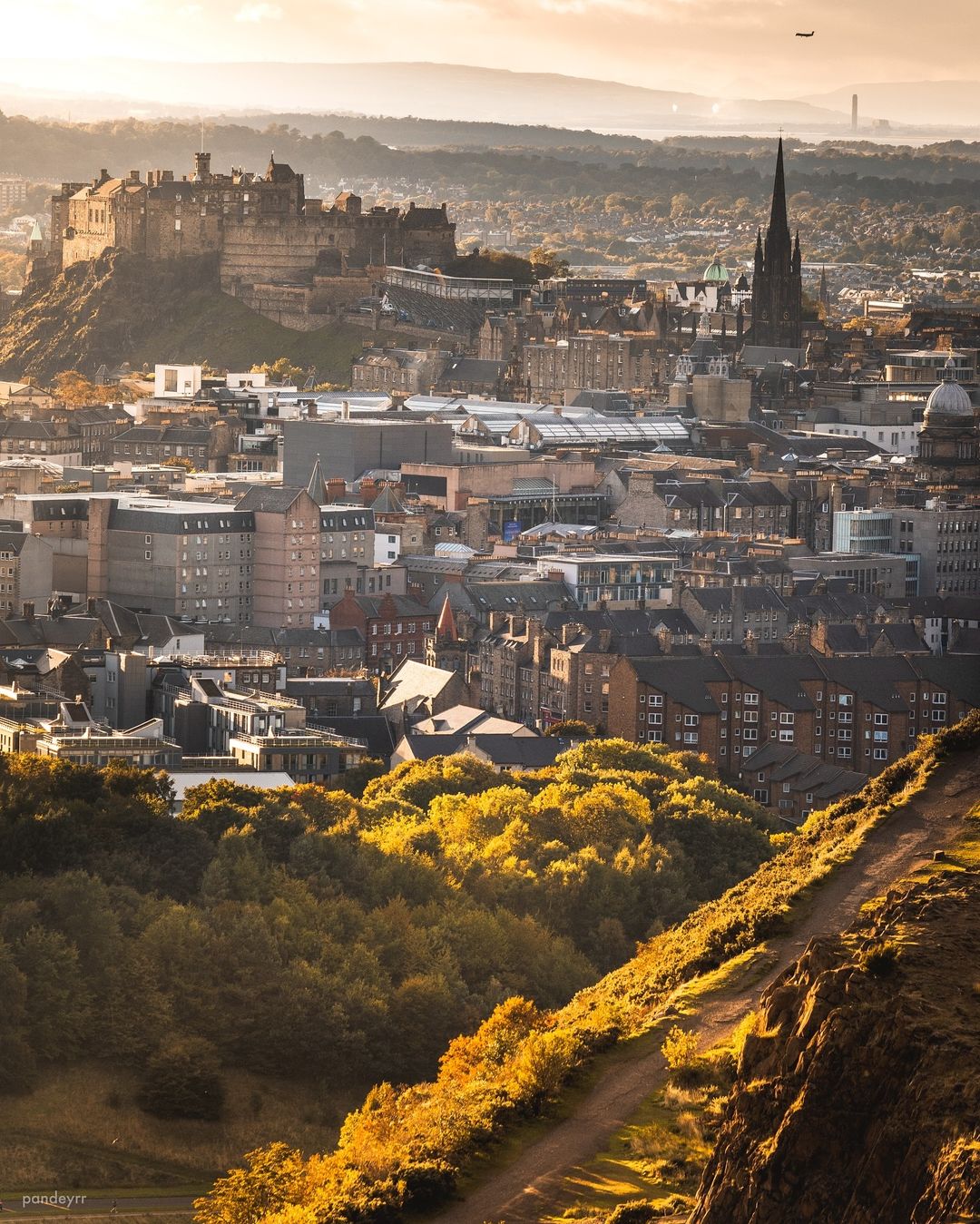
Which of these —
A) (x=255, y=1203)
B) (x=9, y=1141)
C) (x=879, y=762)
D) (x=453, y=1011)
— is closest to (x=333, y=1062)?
(x=453, y=1011)

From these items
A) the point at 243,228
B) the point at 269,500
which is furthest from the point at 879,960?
the point at 243,228

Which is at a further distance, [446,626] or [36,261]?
[36,261]

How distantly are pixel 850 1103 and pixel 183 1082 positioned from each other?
22382mm

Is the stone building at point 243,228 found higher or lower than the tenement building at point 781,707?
higher

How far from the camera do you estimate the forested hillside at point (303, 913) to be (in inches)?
1554

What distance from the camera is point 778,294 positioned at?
5669 inches

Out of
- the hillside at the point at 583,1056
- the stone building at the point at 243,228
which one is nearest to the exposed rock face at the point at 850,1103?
the hillside at the point at 583,1056

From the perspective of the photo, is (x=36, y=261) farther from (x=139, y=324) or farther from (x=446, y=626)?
(x=446, y=626)

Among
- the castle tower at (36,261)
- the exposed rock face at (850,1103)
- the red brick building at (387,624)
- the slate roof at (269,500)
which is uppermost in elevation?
the exposed rock face at (850,1103)

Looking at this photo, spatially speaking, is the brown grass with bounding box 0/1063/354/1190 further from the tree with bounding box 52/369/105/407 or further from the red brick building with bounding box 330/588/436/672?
the tree with bounding box 52/369/105/407

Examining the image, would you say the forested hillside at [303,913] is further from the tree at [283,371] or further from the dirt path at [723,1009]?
the tree at [283,371]

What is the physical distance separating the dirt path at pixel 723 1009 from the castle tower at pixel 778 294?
375ft

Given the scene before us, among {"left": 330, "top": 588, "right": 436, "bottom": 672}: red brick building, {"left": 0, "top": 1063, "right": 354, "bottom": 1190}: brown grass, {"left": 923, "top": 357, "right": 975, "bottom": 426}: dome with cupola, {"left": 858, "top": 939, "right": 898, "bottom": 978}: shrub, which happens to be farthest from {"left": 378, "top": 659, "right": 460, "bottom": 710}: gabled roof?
{"left": 858, "top": 939, "right": 898, "bottom": 978}: shrub

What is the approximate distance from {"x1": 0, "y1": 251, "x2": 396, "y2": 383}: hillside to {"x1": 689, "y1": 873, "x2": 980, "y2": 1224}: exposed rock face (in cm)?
12313
